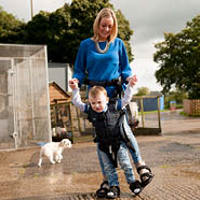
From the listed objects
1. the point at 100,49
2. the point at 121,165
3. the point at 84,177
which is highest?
the point at 100,49

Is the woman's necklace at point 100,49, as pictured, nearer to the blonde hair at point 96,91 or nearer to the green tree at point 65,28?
the blonde hair at point 96,91

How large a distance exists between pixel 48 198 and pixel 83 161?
2.58 metres

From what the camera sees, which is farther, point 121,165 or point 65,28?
point 65,28

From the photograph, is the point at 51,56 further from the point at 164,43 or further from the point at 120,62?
the point at 120,62

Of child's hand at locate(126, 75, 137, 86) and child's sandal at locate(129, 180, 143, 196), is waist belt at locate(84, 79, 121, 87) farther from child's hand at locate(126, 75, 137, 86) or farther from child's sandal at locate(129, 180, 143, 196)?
child's sandal at locate(129, 180, 143, 196)

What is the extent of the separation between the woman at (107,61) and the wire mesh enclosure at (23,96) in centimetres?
556

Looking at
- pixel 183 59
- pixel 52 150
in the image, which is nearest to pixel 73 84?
pixel 52 150

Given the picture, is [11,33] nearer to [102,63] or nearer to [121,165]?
[102,63]

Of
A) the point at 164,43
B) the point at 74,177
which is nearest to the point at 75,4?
the point at 164,43

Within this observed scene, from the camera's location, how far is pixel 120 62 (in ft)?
10.9

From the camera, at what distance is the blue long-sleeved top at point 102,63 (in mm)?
3143

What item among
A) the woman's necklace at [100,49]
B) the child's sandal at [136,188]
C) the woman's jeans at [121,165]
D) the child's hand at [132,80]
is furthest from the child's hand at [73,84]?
the child's sandal at [136,188]

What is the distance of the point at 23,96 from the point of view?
27.8 ft

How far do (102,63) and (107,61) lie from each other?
0.06 m
